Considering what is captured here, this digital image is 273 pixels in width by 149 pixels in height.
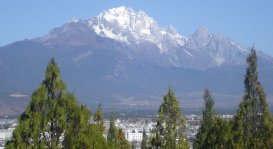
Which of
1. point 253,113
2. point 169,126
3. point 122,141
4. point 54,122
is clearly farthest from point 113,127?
point 54,122

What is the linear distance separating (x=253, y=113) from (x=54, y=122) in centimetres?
1521

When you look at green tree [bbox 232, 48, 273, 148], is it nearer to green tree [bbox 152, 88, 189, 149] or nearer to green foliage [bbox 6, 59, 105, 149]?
green tree [bbox 152, 88, 189, 149]

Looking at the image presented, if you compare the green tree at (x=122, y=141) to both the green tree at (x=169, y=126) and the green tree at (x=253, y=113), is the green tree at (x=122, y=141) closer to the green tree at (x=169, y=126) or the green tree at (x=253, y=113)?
the green tree at (x=253, y=113)

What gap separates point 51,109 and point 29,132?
1.07m

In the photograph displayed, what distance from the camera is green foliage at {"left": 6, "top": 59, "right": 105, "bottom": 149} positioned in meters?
21.0

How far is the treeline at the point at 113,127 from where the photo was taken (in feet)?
69.6

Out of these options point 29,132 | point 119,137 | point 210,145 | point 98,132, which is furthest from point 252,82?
point 29,132

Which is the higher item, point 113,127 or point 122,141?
point 113,127

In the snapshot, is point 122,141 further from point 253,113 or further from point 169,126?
point 169,126

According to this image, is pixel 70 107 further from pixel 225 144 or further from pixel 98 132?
pixel 225 144

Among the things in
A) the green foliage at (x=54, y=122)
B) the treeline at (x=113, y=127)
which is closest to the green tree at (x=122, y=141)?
the treeline at (x=113, y=127)

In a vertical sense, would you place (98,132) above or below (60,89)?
below

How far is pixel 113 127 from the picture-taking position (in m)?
46.4

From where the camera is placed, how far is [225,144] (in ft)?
95.3
